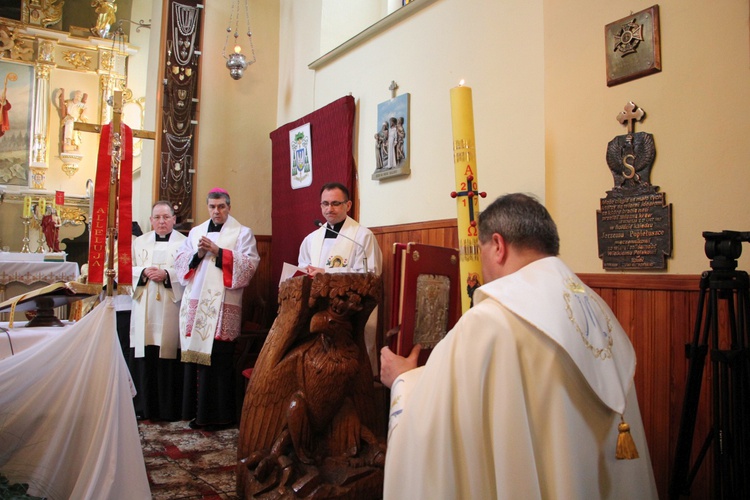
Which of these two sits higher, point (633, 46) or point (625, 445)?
point (633, 46)

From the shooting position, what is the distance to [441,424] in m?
1.59

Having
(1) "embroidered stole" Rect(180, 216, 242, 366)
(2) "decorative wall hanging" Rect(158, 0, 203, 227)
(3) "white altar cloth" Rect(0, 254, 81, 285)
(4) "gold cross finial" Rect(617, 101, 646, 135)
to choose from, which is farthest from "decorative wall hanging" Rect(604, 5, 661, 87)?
(3) "white altar cloth" Rect(0, 254, 81, 285)

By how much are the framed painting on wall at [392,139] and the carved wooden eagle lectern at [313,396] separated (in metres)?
1.72

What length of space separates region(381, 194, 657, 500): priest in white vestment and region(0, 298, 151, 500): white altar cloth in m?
1.58

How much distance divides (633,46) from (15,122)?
1140 centimetres

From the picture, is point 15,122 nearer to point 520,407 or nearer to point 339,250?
point 339,250

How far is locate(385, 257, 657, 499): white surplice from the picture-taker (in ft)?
5.11

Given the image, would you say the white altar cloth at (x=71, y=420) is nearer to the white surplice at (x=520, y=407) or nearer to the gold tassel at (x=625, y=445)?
the white surplice at (x=520, y=407)

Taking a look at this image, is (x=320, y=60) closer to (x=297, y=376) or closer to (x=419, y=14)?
(x=419, y=14)

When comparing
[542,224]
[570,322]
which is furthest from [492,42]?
[570,322]

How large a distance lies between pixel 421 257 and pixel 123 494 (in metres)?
1.70

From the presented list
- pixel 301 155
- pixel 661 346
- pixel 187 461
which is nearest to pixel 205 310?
pixel 187 461

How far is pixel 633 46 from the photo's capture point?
9.27 feet

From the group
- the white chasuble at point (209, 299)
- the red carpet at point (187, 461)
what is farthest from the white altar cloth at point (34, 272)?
the red carpet at point (187, 461)
